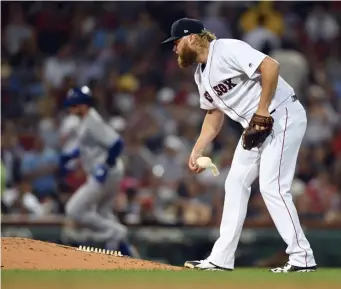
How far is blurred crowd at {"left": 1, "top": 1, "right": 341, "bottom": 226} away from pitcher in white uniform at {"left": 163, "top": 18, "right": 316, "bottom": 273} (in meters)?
5.22

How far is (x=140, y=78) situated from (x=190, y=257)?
418 centimetres

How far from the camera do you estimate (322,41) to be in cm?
1655

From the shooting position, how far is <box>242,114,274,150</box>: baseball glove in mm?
7707

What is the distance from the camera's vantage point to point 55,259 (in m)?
8.32

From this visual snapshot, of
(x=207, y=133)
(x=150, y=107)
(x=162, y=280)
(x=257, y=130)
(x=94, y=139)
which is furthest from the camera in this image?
(x=150, y=107)

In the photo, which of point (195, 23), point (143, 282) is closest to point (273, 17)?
point (195, 23)

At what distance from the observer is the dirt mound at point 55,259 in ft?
26.8

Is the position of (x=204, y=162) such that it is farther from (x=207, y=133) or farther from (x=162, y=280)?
(x=162, y=280)

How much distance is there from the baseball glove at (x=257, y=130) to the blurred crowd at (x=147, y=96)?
17.9ft

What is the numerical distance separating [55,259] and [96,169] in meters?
4.72

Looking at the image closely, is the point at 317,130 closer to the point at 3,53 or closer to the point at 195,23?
the point at 3,53

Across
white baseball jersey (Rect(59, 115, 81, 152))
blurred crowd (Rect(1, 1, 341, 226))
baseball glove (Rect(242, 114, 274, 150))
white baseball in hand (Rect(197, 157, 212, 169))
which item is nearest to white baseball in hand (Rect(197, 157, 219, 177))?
white baseball in hand (Rect(197, 157, 212, 169))

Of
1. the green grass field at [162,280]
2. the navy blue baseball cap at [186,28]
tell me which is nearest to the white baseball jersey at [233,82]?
the navy blue baseball cap at [186,28]

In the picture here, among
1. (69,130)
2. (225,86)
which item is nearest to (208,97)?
(225,86)
